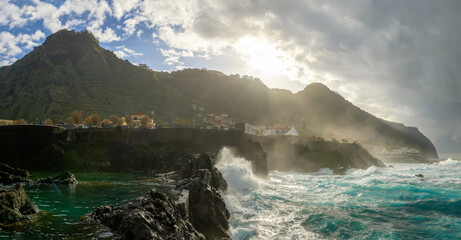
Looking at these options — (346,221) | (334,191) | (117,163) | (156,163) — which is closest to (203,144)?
(156,163)

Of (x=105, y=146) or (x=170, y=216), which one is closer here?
(x=170, y=216)

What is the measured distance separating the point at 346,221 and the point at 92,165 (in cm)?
4657

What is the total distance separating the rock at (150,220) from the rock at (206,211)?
9.55 feet

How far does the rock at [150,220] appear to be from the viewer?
33.0 ft

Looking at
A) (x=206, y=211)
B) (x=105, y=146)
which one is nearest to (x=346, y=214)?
(x=206, y=211)

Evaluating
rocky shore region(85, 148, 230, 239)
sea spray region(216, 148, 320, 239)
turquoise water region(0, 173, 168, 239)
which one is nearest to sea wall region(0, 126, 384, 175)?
sea spray region(216, 148, 320, 239)

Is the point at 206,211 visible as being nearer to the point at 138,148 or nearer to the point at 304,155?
the point at 138,148

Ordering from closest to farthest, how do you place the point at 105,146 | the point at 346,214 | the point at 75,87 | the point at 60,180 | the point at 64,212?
the point at 64,212 < the point at 346,214 < the point at 60,180 < the point at 105,146 < the point at 75,87

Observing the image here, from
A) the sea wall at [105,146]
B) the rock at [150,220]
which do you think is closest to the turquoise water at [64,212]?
the rock at [150,220]

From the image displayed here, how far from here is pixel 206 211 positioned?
58.8 feet

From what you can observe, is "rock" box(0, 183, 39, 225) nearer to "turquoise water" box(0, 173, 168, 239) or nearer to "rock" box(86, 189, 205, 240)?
"turquoise water" box(0, 173, 168, 239)

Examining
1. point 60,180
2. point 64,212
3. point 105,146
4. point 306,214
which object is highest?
point 105,146

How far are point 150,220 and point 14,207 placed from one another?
365 inches

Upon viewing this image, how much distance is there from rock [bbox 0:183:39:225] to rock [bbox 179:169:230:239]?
28.9ft
